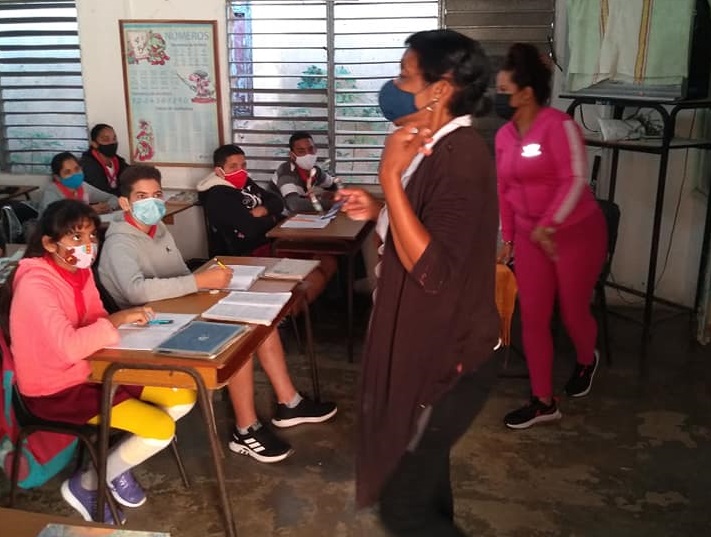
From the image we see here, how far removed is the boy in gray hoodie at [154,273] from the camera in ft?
8.50

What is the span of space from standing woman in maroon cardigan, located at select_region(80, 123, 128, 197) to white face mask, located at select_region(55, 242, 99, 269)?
2.59 m

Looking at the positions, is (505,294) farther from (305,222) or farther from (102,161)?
(102,161)

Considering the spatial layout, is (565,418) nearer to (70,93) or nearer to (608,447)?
(608,447)

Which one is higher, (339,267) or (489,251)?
(489,251)

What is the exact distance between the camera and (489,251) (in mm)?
1566

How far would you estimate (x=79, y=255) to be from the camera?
227 centimetres

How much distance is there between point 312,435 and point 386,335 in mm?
1690

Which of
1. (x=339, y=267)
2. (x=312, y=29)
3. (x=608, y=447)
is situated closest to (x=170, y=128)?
(x=312, y=29)

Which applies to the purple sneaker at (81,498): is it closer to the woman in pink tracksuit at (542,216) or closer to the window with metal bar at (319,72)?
the woman in pink tracksuit at (542,216)

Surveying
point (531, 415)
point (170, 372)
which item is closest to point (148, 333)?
point (170, 372)

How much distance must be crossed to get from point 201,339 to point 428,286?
38.9 inches

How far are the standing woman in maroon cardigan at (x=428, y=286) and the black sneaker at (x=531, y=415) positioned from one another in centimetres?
159

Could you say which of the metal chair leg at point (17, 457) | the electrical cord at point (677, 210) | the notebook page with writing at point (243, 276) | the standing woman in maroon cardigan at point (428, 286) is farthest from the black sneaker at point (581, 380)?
the metal chair leg at point (17, 457)

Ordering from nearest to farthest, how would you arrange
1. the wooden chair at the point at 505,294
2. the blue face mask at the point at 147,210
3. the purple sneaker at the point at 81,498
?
the purple sneaker at the point at 81,498, the blue face mask at the point at 147,210, the wooden chair at the point at 505,294
